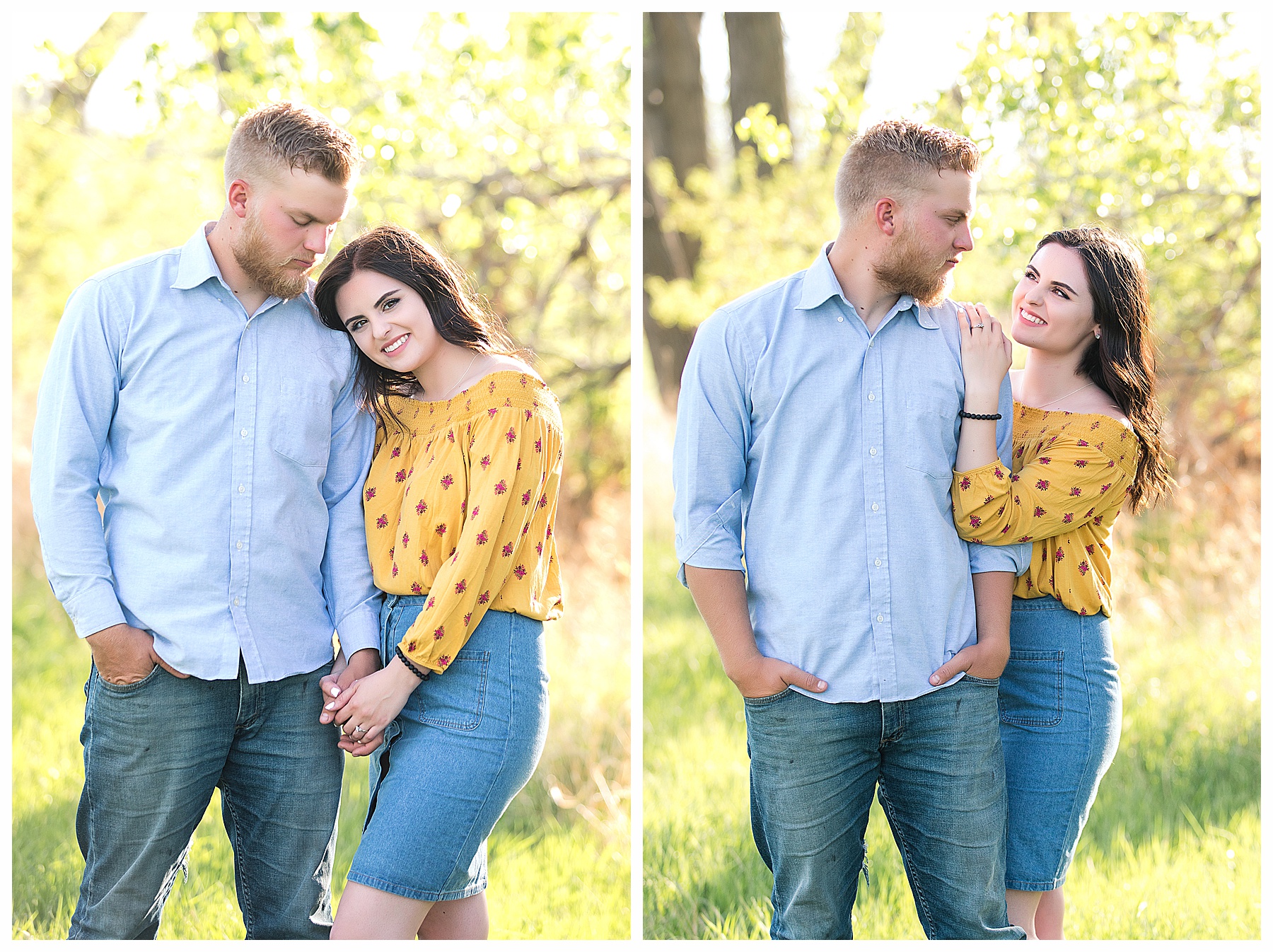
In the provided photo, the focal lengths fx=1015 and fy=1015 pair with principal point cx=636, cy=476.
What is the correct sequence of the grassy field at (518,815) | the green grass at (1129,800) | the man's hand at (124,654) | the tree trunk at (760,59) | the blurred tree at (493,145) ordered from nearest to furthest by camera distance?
1. the man's hand at (124,654)
2. the green grass at (1129,800)
3. the grassy field at (518,815)
4. the blurred tree at (493,145)
5. the tree trunk at (760,59)

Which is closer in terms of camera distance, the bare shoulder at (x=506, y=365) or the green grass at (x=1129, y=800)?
Result: the bare shoulder at (x=506, y=365)

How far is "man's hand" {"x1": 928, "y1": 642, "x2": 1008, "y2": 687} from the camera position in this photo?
6.81 feet

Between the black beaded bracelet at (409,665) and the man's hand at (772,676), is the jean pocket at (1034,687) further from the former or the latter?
the black beaded bracelet at (409,665)

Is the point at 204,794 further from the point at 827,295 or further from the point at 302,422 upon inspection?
the point at 827,295

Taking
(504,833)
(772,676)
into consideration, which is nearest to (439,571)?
(772,676)

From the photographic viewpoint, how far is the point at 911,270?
83.6 inches

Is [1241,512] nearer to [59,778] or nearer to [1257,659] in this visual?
[1257,659]

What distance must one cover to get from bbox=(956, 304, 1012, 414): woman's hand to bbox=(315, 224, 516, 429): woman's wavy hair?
997 millimetres

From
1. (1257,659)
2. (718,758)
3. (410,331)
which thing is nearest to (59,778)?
(718,758)

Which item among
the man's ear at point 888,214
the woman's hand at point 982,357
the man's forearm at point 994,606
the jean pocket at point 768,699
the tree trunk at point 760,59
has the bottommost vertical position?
the jean pocket at point 768,699

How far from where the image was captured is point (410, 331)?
7.16ft

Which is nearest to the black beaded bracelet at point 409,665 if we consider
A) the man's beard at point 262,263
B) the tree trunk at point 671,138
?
the man's beard at point 262,263

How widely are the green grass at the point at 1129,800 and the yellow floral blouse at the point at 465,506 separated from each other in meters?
1.56

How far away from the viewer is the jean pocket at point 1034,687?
226 cm
